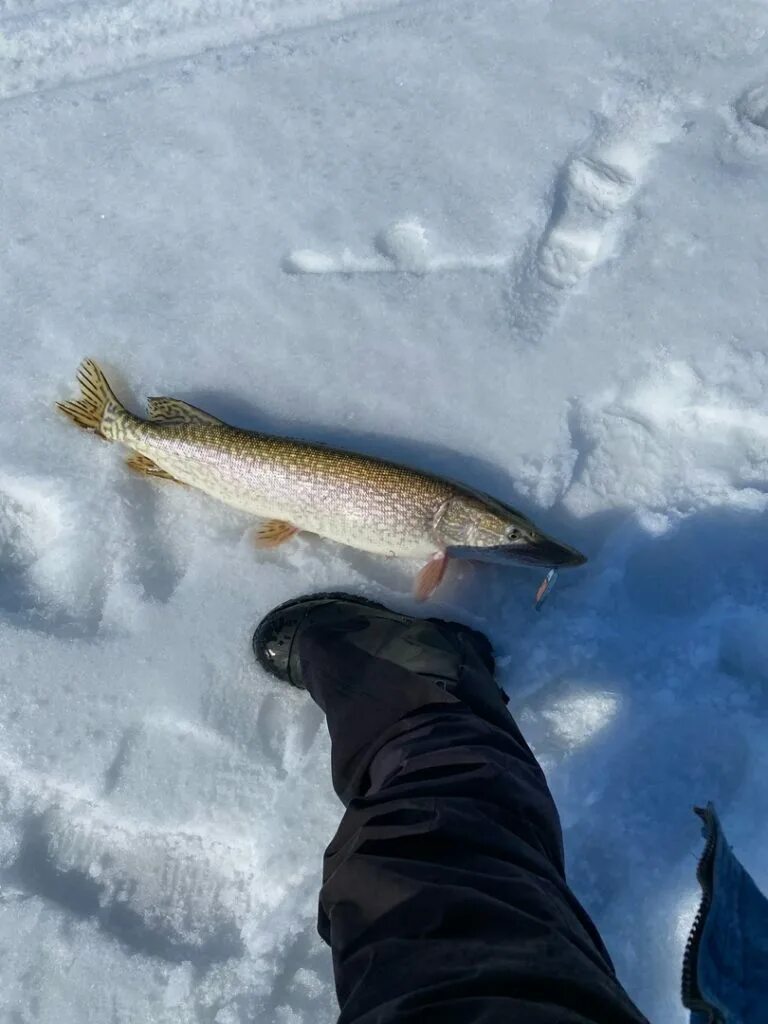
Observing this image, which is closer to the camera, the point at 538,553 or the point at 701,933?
the point at 701,933

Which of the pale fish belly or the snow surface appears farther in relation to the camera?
the pale fish belly

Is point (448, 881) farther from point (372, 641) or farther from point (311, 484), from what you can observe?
point (311, 484)

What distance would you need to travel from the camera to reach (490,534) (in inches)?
79.7

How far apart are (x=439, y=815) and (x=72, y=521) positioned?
1.35 metres

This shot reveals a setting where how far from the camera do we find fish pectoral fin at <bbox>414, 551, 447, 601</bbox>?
2.07 metres

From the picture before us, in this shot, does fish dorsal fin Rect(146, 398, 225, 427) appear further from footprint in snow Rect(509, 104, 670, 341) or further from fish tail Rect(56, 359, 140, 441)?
footprint in snow Rect(509, 104, 670, 341)

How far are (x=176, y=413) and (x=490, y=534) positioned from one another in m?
0.95

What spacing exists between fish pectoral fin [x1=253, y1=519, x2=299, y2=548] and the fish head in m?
0.41

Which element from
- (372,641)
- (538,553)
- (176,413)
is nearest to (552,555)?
(538,553)

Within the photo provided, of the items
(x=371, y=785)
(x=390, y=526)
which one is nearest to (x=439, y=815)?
(x=371, y=785)

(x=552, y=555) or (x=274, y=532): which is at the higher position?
(x=552, y=555)

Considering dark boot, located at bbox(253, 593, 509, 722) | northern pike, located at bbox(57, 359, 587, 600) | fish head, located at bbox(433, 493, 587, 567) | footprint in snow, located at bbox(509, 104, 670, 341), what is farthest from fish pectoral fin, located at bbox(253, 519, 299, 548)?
footprint in snow, located at bbox(509, 104, 670, 341)

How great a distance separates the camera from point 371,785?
1627 millimetres

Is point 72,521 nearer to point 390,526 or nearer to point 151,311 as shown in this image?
point 151,311
